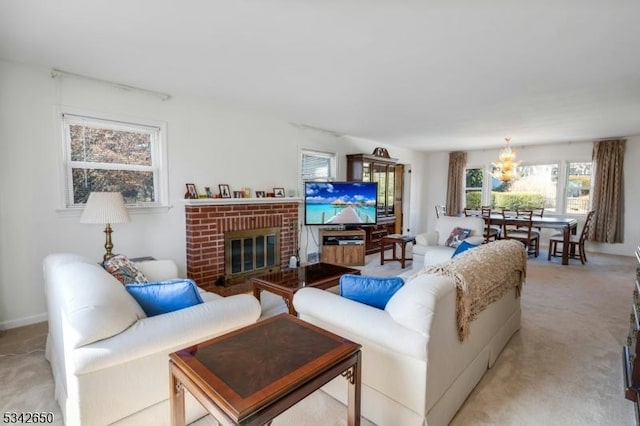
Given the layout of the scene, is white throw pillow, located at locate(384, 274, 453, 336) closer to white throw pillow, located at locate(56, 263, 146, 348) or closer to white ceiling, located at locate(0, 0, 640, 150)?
white throw pillow, located at locate(56, 263, 146, 348)

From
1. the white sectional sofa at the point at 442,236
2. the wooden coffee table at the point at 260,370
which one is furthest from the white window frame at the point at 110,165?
the white sectional sofa at the point at 442,236

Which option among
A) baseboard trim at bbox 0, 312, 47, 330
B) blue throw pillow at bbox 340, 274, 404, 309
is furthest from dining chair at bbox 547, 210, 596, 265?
baseboard trim at bbox 0, 312, 47, 330

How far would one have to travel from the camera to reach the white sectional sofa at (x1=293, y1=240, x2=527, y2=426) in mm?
1414

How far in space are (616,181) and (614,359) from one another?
535 centimetres

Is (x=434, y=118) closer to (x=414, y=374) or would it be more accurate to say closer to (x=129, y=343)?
(x=414, y=374)

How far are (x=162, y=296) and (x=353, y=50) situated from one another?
2.13 m

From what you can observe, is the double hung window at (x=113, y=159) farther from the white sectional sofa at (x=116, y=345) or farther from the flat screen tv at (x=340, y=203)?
the flat screen tv at (x=340, y=203)

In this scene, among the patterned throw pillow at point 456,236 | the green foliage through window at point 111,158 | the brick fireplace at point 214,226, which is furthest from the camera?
the patterned throw pillow at point 456,236

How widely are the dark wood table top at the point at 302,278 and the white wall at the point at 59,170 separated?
1386 millimetres

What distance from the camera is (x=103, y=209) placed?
257 cm

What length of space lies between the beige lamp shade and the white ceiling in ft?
3.72

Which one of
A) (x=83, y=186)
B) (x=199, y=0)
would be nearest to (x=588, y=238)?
(x=199, y=0)

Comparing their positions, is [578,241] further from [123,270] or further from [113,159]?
[113,159]

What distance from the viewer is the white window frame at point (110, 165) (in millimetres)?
2906
